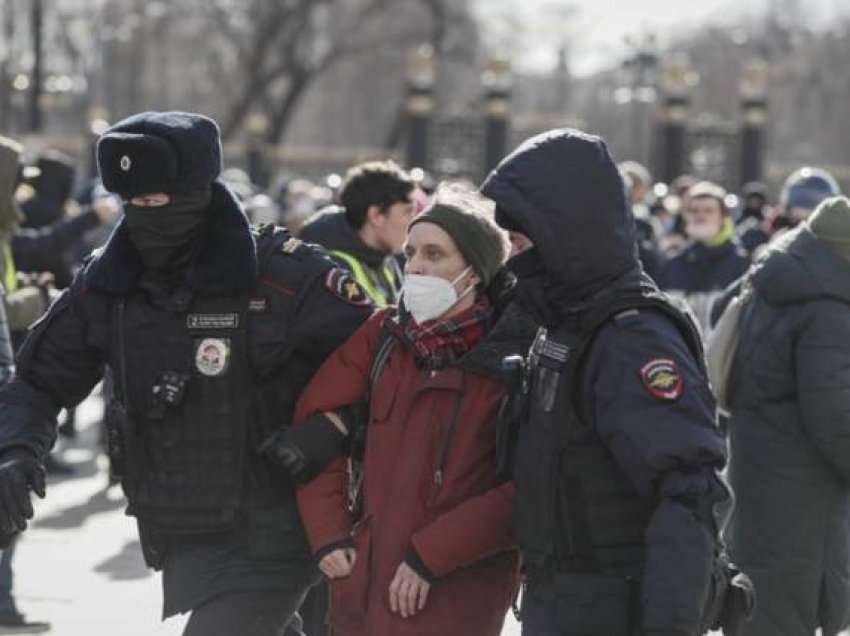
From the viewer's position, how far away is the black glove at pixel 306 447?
4941 millimetres

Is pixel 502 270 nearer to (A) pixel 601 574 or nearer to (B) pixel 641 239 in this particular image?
(A) pixel 601 574

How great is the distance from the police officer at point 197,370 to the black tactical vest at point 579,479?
875mm

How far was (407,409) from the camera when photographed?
487 centimetres

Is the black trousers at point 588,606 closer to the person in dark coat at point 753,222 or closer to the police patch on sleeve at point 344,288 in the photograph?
the police patch on sleeve at point 344,288

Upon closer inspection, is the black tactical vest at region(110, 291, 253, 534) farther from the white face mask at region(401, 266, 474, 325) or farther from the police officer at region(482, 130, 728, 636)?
the police officer at region(482, 130, 728, 636)

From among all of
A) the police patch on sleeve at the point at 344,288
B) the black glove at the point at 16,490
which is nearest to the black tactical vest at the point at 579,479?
the police patch on sleeve at the point at 344,288

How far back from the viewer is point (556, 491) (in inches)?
172

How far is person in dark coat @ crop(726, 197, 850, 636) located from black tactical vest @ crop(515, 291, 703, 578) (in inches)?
79.0

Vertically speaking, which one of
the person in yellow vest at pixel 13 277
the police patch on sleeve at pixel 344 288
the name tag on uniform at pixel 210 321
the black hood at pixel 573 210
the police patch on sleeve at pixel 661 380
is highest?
the black hood at pixel 573 210

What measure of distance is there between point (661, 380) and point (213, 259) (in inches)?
51.5

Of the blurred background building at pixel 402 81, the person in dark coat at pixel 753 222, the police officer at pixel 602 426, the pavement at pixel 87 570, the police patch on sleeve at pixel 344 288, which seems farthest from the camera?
the blurred background building at pixel 402 81

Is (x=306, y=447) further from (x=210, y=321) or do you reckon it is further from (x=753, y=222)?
(x=753, y=222)

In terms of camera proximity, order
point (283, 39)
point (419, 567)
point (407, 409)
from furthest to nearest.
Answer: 1. point (283, 39)
2. point (407, 409)
3. point (419, 567)

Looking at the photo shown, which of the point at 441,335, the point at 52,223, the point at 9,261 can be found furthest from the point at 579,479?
the point at 52,223
